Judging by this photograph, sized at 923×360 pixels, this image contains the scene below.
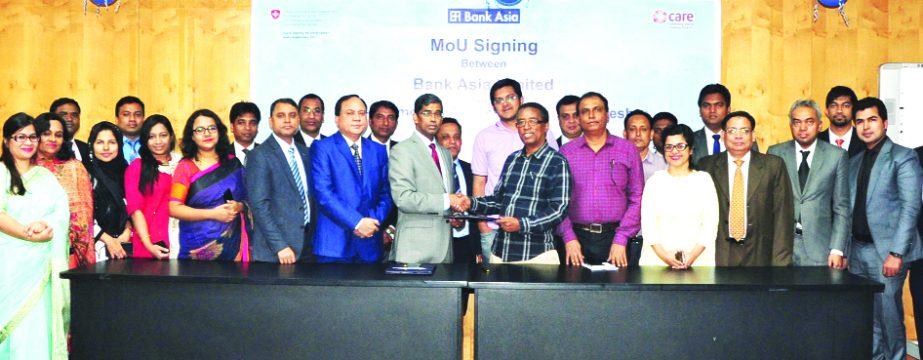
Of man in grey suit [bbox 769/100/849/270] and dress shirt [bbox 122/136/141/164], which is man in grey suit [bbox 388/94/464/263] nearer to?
man in grey suit [bbox 769/100/849/270]

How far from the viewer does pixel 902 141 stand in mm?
5332

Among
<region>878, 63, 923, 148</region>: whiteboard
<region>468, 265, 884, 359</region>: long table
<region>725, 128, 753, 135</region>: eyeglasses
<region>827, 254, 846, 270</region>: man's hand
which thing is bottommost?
<region>468, 265, 884, 359</region>: long table

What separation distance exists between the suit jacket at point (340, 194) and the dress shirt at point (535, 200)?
663 millimetres

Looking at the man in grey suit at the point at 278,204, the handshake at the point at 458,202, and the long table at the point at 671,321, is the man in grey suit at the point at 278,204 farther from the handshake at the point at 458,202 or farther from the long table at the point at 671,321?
the long table at the point at 671,321

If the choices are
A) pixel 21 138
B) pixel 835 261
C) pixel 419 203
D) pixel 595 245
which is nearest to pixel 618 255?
pixel 595 245

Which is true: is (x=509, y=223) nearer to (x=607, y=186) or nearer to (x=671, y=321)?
(x=607, y=186)

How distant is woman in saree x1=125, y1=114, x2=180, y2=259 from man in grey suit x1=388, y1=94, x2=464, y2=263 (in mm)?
1162

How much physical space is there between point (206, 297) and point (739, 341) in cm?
210

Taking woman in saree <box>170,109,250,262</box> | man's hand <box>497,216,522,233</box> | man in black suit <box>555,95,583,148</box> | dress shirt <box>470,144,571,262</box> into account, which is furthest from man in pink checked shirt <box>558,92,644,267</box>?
woman in saree <box>170,109,250,262</box>

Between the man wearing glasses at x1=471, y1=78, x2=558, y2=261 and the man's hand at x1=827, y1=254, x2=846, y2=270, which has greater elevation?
the man wearing glasses at x1=471, y1=78, x2=558, y2=261

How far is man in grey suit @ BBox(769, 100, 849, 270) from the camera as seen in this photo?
156 inches

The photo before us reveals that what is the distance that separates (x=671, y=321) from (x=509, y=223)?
0.96 meters

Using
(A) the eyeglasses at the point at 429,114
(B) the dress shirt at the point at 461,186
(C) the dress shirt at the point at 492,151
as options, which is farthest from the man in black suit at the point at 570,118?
(A) the eyeglasses at the point at 429,114

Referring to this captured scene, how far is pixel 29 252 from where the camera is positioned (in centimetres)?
343
